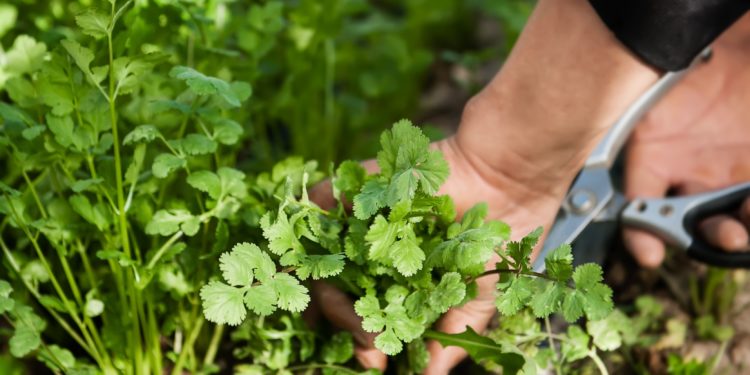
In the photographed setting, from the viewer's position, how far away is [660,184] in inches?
83.2

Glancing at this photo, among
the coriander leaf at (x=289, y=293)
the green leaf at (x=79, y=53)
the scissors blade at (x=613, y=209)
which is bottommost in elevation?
the scissors blade at (x=613, y=209)

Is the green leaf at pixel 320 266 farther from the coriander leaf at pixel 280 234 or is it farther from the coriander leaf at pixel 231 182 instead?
the coriander leaf at pixel 231 182

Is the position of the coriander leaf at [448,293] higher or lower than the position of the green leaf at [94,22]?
lower

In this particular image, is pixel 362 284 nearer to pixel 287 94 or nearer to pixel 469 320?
pixel 469 320

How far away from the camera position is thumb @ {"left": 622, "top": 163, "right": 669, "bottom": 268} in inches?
73.2

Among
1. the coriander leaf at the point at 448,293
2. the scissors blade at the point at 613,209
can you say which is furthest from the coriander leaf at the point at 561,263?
the scissors blade at the point at 613,209

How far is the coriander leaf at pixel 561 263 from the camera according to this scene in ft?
3.85

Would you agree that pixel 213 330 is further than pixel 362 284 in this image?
Yes

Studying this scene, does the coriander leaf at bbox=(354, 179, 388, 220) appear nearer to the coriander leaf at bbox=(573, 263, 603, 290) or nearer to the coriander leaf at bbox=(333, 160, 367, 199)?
the coriander leaf at bbox=(333, 160, 367, 199)

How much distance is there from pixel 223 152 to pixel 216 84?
0.55 m

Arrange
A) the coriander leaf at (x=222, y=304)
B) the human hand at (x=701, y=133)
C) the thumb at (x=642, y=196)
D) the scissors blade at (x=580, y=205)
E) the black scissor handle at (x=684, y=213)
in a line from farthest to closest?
the human hand at (x=701, y=133) → the thumb at (x=642, y=196) → the black scissor handle at (x=684, y=213) → the scissors blade at (x=580, y=205) → the coriander leaf at (x=222, y=304)

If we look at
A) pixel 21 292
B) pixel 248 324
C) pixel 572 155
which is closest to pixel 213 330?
pixel 248 324

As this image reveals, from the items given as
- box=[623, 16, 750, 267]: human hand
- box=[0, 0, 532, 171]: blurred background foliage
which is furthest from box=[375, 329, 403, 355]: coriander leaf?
box=[623, 16, 750, 267]: human hand

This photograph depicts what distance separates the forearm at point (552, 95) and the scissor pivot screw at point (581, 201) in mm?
131
